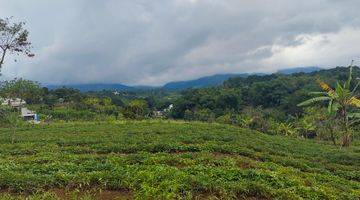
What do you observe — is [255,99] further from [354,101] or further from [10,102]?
[10,102]

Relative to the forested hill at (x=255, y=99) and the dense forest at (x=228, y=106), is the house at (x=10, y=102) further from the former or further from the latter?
the forested hill at (x=255, y=99)

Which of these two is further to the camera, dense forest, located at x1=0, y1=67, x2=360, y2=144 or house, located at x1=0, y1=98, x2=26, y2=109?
dense forest, located at x1=0, y1=67, x2=360, y2=144

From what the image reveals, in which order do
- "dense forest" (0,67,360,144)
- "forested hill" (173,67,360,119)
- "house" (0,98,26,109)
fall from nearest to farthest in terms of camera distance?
"house" (0,98,26,109) → "dense forest" (0,67,360,144) → "forested hill" (173,67,360,119)

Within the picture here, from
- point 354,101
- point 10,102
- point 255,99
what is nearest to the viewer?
point 354,101

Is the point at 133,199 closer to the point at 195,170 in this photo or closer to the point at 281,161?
the point at 195,170

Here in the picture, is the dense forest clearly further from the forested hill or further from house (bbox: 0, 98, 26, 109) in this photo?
house (bbox: 0, 98, 26, 109)

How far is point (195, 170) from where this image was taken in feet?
46.6

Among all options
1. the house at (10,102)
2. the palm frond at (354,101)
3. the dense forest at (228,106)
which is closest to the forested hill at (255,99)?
the dense forest at (228,106)

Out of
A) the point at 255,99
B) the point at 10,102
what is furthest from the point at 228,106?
the point at 10,102

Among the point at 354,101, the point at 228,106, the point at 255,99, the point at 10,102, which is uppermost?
the point at 10,102

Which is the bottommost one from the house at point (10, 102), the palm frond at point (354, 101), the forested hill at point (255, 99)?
the forested hill at point (255, 99)

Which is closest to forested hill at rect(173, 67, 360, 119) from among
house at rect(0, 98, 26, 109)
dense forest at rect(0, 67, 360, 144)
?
dense forest at rect(0, 67, 360, 144)

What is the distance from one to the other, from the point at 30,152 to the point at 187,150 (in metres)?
8.39

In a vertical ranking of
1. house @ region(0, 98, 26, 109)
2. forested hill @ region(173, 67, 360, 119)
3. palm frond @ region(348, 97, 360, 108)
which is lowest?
forested hill @ region(173, 67, 360, 119)
